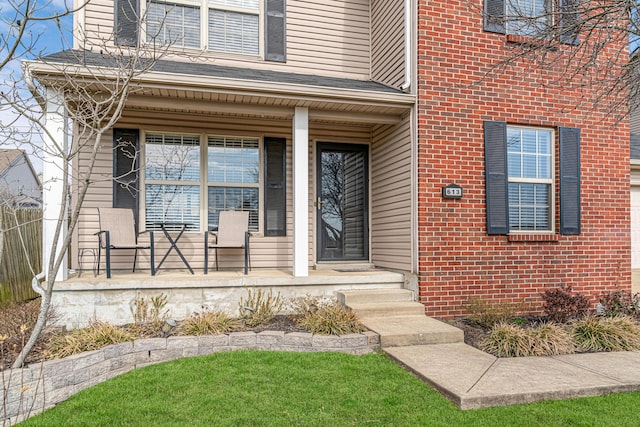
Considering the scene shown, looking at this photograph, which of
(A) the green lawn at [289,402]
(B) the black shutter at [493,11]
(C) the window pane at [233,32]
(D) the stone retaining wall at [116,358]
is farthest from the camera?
(C) the window pane at [233,32]

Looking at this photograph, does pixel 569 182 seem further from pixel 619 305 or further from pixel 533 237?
pixel 619 305

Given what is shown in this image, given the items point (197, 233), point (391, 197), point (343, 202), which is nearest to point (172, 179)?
point (197, 233)

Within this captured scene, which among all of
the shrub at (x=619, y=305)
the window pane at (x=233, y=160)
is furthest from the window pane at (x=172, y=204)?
the shrub at (x=619, y=305)

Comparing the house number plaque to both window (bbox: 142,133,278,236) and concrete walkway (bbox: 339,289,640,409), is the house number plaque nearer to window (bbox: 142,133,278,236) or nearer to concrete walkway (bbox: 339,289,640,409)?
concrete walkway (bbox: 339,289,640,409)

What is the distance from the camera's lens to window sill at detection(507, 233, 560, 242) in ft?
17.7

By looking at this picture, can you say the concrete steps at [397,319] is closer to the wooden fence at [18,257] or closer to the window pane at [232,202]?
the window pane at [232,202]

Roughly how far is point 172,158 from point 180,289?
2111 millimetres

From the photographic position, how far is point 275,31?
20.8ft

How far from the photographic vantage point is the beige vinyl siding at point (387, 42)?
18.6ft

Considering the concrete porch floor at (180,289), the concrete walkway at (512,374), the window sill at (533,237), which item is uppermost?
the window sill at (533,237)

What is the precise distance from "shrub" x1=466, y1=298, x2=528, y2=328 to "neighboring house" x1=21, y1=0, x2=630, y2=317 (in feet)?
0.39

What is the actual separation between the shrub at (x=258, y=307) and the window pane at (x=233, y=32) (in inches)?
148

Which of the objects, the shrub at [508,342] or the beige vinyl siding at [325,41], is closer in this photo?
the shrub at [508,342]

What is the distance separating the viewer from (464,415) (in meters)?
2.71
